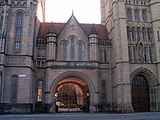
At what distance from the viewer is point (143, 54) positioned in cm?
3594

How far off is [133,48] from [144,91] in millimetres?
7563

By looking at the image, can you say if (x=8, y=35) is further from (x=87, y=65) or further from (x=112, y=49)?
Result: (x=112, y=49)

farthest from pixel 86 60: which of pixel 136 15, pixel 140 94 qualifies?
pixel 136 15

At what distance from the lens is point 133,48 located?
119 feet

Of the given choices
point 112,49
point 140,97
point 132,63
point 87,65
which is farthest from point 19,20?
point 140,97

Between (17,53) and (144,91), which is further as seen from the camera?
(144,91)

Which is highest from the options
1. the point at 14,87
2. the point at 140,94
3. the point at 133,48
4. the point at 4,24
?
the point at 4,24

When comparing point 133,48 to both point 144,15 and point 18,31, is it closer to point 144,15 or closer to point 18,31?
point 144,15

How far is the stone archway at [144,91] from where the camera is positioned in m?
34.7

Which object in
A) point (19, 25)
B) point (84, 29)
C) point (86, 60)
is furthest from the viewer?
point (84, 29)

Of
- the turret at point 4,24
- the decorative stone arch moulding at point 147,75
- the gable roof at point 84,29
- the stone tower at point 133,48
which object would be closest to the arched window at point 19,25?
the turret at point 4,24

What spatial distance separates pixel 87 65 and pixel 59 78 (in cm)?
517

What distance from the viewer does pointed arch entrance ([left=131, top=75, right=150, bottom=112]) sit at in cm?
3488

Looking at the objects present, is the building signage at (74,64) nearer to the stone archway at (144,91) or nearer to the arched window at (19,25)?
the stone archway at (144,91)
